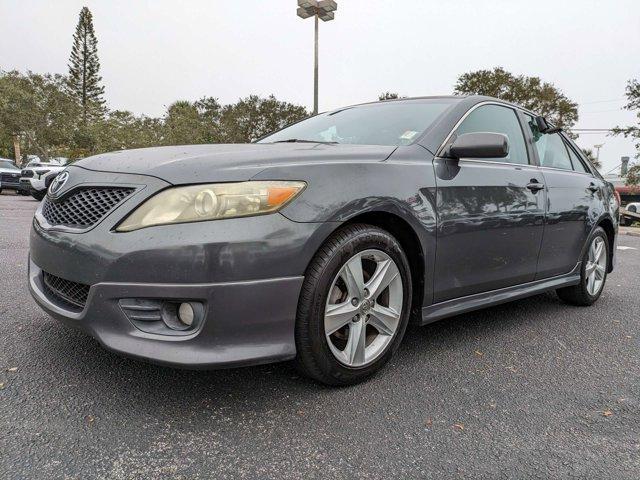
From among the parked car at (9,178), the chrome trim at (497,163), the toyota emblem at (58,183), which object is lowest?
the parked car at (9,178)

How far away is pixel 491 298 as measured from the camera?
285 centimetres

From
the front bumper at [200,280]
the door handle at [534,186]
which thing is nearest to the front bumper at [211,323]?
the front bumper at [200,280]

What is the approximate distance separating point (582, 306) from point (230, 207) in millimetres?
3323

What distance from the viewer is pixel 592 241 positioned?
3.85 metres

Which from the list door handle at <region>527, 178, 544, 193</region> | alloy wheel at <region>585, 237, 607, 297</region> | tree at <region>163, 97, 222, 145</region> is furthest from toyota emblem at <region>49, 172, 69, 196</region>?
tree at <region>163, 97, 222, 145</region>

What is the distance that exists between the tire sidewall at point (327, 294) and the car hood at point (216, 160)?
0.37m

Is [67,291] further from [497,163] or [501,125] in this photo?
[501,125]

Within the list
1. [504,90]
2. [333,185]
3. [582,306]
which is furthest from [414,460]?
[504,90]

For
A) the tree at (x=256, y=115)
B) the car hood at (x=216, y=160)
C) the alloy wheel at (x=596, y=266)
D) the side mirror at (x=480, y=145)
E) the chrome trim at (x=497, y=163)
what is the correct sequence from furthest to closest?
1. the tree at (x=256, y=115)
2. the alloy wheel at (x=596, y=266)
3. the chrome trim at (x=497, y=163)
4. the side mirror at (x=480, y=145)
5. the car hood at (x=216, y=160)

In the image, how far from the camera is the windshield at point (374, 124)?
8.92ft

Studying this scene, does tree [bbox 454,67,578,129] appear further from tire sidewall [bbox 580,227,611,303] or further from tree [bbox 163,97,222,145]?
tire sidewall [bbox 580,227,611,303]

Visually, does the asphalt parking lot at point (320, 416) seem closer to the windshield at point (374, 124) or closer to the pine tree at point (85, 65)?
the windshield at point (374, 124)

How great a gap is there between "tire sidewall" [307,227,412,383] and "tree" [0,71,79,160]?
3314cm

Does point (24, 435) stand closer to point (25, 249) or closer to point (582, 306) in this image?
point (582, 306)
